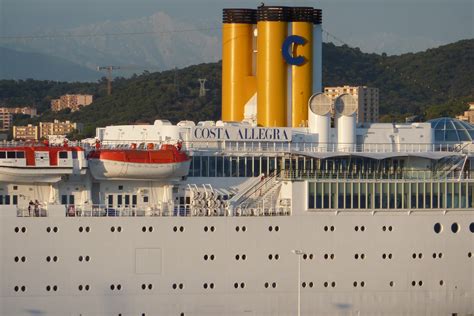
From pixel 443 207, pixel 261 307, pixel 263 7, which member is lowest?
pixel 261 307

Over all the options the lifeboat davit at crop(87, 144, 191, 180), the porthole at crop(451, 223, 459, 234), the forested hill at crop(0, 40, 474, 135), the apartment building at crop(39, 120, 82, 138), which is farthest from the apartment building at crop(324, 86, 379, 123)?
the lifeboat davit at crop(87, 144, 191, 180)

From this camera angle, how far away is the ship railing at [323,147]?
50.0m

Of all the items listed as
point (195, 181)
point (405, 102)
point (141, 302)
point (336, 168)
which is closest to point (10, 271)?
point (141, 302)

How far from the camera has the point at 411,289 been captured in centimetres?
4844

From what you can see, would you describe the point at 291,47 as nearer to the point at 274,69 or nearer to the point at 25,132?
the point at 274,69

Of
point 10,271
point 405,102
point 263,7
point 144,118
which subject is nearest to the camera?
point 10,271

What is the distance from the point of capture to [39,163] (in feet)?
154

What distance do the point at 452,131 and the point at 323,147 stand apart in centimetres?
522

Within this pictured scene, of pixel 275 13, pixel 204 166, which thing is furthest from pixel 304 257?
pixel 275 13

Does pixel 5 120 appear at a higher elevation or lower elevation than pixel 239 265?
higher

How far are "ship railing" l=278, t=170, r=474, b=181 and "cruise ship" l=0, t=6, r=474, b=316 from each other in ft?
0.24

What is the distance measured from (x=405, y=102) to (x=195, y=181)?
11533cm

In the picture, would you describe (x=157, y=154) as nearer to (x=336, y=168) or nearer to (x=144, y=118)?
(x=336, y=168)

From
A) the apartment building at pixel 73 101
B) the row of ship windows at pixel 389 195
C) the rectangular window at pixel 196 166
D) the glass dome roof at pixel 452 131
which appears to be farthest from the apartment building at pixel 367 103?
the rectangular window at pixel 196 166
